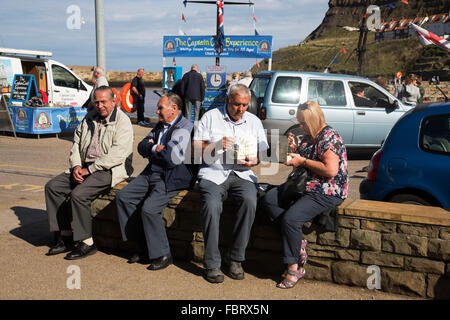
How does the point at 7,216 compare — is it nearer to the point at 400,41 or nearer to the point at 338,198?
Result: the point at 338,198

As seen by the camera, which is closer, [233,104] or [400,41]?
[233,104]

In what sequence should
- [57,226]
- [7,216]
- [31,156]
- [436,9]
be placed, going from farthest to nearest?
1. [436,9]
2. [31,156]
3. [7,216]
4. [57,226]

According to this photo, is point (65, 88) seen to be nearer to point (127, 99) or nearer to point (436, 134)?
point (127, 99)

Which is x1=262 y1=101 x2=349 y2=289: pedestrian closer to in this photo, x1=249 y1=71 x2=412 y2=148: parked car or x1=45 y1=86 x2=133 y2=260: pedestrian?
x1=45 y1=86 x2=133 y2=260: pedestrian

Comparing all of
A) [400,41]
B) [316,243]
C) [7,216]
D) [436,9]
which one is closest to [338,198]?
[316,243]

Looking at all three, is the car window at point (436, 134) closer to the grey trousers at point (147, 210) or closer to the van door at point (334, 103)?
the grey trousers at point (147, 210)

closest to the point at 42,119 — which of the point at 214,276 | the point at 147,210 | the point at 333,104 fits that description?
the point at 333,104

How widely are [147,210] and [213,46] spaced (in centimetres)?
1558

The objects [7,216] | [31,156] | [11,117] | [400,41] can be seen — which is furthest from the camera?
[400,41]

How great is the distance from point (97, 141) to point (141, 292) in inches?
67.1

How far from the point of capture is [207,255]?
4004 millimetres

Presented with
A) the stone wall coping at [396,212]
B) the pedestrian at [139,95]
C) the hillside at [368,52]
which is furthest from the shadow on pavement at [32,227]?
the hillside at [368,52]

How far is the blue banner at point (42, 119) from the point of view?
12.6 meters

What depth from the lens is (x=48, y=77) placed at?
618 inches
